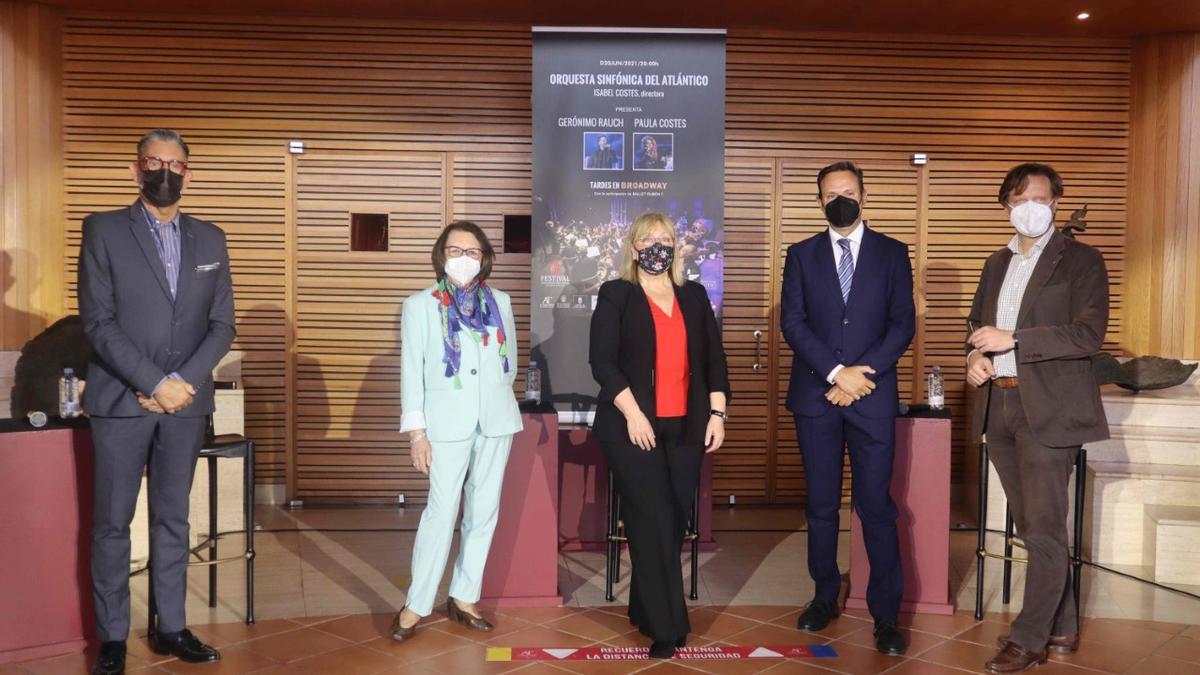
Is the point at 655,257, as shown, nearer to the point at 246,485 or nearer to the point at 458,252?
the point at 458,252

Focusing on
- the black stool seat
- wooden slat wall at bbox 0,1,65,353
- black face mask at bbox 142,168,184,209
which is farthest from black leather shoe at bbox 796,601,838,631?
wooden slat wall at bbox 0,1,65,353

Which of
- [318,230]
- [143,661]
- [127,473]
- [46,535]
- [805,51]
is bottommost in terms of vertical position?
[143,661]

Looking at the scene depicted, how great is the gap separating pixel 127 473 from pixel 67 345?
1.51m

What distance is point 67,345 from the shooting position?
5000 mm

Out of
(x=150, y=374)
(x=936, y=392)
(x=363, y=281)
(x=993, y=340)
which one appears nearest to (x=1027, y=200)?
(x=993, y=340)

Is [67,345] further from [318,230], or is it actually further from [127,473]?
[318,230]

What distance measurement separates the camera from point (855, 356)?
13.7ft

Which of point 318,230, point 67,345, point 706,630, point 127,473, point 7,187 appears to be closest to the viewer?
point 127,473

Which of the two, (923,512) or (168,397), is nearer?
(168,397)

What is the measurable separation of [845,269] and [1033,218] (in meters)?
0.72

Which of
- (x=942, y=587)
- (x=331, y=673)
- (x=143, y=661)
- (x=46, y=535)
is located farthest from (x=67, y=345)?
(x=942, y=587)

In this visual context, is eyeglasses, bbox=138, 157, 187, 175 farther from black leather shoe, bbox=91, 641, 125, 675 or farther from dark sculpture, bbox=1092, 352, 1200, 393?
dark sculpture, bbox=1092, 352, 1200, 393

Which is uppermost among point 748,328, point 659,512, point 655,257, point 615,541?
point 655,257

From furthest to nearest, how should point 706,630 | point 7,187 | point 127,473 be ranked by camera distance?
point 7,187 → point 706,630 → point 127,473
